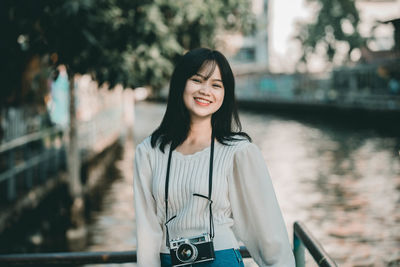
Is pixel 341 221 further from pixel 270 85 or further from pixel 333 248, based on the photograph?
pixel 270 85

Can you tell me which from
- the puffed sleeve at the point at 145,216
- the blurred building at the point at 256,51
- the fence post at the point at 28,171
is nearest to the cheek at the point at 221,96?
the puffed sleeve at the point at 145,216

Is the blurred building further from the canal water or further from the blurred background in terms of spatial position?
the canal water

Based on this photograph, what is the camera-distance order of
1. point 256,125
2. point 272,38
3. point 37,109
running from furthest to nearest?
point 272,38, point 256,125, point 37,109

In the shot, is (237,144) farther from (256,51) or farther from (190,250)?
(256,51)

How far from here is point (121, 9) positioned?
6.74 metres

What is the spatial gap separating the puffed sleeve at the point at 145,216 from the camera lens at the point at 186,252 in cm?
17

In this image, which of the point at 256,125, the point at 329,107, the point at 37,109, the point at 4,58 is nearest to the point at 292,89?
the point at 329,107

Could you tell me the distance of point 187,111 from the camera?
2.18 m

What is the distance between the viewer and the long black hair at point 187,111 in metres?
2.08

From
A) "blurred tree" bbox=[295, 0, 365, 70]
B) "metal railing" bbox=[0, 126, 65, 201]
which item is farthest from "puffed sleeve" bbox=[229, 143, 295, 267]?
"blurred tree" bbox=[295, 0, 365, 70]

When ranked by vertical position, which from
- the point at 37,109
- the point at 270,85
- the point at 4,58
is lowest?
the point at 270,85

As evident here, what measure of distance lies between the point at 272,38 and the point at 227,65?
217 feet

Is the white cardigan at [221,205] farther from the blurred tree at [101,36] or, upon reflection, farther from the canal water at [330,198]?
the blurred tree at [101,36]

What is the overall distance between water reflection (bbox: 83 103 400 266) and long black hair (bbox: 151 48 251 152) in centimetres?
83
